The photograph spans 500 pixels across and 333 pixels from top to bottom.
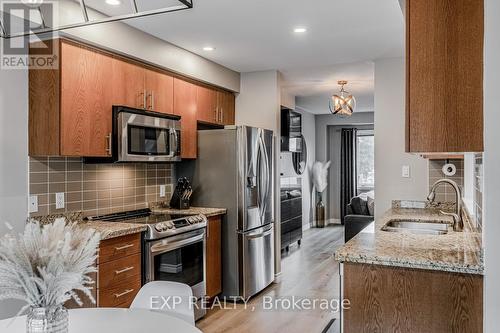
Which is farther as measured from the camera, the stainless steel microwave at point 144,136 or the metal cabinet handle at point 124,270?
the stainless steel microwave at point 144,136

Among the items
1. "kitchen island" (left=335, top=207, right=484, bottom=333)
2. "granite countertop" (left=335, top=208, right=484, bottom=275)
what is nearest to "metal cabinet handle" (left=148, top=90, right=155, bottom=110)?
"granite countertop" (left=335, top=208, right=484, bottom=275)

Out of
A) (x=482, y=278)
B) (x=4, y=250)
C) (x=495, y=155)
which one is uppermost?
(x=495, y=155)

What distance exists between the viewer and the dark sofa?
556cm

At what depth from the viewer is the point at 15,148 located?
275cm

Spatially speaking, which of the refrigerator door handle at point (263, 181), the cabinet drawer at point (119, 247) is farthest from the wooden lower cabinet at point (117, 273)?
the refrigerator door handle at point (263, 181)

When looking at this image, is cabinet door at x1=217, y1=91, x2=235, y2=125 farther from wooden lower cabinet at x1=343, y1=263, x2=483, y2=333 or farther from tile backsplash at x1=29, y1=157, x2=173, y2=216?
wooden lower cabinet at x1=343, y1=263, x2=483, y2=333

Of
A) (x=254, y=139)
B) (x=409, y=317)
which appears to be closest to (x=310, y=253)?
(x=254, y=139)

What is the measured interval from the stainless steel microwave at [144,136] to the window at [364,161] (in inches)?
246

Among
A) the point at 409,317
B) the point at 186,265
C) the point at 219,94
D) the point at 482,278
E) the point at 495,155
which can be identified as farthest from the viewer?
the point at 219,94

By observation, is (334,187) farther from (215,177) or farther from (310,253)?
(215,177)

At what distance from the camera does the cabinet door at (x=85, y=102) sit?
2814 millimetres

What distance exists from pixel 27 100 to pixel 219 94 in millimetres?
2235

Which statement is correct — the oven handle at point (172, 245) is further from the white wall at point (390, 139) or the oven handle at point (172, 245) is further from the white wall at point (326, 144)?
the white wall at point (326, 144)

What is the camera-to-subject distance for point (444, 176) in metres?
4.00
